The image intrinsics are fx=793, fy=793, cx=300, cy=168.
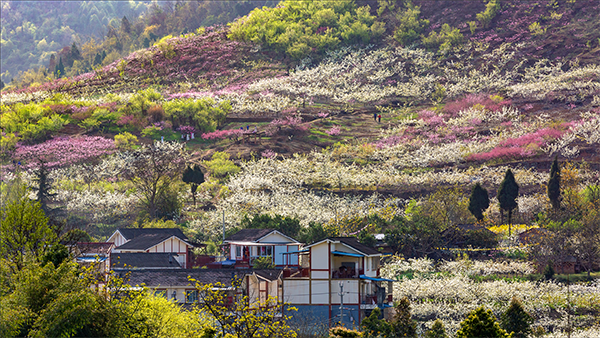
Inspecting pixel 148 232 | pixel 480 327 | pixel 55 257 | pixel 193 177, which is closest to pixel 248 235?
pixel 148 232

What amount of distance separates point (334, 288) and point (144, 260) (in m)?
12.6

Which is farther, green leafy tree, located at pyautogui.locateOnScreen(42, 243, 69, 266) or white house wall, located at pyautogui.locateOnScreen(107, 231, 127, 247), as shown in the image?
white house wall, located at pyautogui.locateOnScreen(107, 231, 127, 247)

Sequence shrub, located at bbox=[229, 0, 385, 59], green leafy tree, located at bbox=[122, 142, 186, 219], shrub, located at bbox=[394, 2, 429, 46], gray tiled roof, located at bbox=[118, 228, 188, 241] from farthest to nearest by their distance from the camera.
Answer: shrub, located at bbox=[229, 0, 385, 59]
shrub, located at bbox=[394, 2, 429, 46]
green leafy tree, located at bbox=[122, 142, 186, 219]
gray tiled roof, located at bbox=[118, 228, 188, 241]

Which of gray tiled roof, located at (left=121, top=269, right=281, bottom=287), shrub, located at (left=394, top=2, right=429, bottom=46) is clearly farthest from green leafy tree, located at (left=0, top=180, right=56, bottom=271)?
shrub, located at (left=394, top=2, right=429, bottom=46)

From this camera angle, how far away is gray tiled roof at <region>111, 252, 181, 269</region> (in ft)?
154

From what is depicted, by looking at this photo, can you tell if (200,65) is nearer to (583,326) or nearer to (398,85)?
(398,85)

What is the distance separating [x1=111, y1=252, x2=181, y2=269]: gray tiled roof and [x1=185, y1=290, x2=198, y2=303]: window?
6.93 meters

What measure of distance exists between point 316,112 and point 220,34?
38.7 meters

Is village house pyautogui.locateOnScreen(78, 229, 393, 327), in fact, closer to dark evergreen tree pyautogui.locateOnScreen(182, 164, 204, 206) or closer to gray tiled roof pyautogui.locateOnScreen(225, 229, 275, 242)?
gray tiled roof pyautogui.locateOnScreen(225, 229, 275, 242)

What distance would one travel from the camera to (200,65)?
11588cm

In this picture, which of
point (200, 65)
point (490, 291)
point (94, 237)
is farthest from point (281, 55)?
point (490, 291)

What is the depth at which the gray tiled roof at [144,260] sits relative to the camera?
154 ft

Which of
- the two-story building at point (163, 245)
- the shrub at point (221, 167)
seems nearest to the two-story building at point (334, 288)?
the two-story building at point (163, 245)

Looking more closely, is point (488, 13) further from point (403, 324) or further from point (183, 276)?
point (403, 324)
